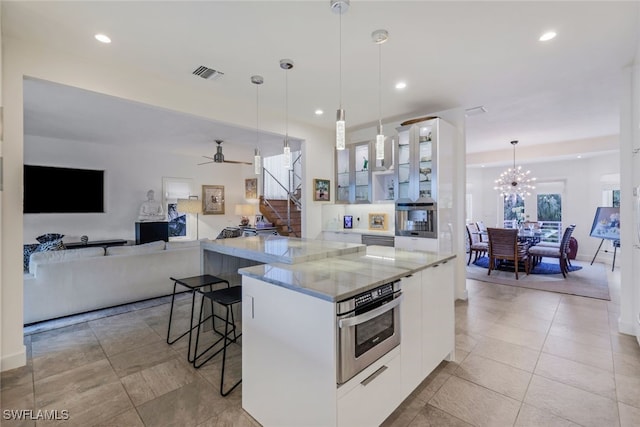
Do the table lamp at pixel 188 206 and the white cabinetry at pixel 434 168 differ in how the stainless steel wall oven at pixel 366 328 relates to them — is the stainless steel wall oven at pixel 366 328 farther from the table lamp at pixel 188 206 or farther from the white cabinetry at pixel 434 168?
the table lamp at pixel 188 206

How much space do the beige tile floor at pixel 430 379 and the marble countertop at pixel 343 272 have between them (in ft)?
3.11

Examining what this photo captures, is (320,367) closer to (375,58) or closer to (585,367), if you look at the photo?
(585,367)

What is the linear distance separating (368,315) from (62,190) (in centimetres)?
749

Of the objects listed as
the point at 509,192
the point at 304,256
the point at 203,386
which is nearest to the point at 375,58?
the point at 304,256

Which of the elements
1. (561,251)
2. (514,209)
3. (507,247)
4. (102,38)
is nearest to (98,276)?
(102,38)

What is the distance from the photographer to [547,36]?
8.13ft

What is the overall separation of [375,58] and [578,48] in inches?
71.1

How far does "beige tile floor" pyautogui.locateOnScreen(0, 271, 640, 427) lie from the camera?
6.39 ft

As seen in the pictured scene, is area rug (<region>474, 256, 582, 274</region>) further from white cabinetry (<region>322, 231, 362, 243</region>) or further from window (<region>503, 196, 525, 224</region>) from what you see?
white cabinetry (<region>322, 231, 362, 243</region>)

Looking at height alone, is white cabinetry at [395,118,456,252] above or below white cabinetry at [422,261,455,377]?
above

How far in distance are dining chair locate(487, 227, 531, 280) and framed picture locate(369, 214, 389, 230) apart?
2.25 metres

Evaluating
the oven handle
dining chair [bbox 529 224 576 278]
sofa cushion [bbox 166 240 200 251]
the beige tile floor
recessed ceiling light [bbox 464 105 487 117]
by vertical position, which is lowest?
the beige tile floor

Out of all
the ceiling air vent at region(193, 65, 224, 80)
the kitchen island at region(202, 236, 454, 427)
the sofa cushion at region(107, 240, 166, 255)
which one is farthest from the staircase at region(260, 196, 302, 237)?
the kitchen island at region(202, 236, 454, 427)

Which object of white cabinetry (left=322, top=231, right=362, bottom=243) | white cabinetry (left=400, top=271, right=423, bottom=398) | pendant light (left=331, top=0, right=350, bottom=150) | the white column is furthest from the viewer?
white cabinetry (left=322, top=231, right=362, bottom=243)
